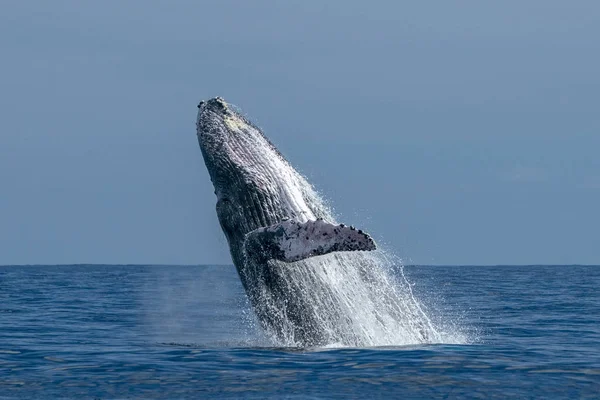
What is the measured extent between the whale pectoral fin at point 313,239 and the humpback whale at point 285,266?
22.0 inches

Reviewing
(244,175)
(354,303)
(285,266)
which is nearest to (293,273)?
(285,266)

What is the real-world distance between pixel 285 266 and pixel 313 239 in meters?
1.70

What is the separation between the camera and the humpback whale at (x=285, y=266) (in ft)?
46.8

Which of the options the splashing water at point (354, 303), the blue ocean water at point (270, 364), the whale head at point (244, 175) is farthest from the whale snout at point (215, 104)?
the blue ocean water at point (270, 364)

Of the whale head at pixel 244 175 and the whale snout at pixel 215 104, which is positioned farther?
the whale snout at pixel 215 104

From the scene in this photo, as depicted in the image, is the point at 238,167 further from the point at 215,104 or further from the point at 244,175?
the point at 215,104

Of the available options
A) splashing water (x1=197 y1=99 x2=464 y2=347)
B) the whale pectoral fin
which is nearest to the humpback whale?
splashing water (x1=197 y1=99 x2=464 y2=347)

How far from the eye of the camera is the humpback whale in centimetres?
1425

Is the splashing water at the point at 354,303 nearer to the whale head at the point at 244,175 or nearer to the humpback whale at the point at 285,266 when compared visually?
the humpback whale at the point at 285,266

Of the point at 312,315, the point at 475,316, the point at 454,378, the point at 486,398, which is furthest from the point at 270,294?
the point at 475,316

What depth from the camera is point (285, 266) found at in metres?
14.3

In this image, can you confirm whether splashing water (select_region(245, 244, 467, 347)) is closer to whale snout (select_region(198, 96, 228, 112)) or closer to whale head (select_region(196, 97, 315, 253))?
whale head (select_region(196, 97, 315, 253))

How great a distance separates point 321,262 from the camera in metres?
14.5

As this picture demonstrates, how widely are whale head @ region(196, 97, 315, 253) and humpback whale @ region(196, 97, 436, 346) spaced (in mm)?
15
